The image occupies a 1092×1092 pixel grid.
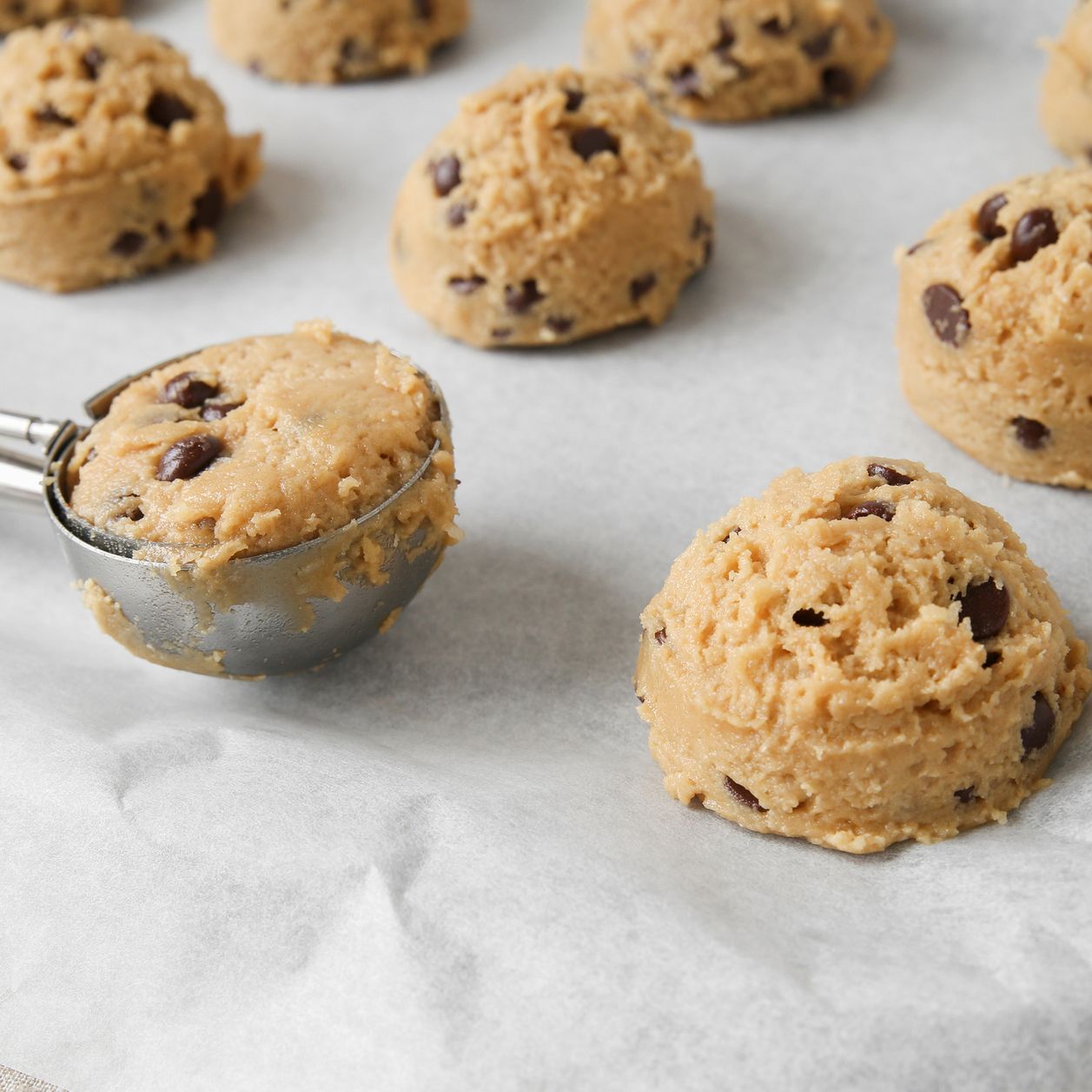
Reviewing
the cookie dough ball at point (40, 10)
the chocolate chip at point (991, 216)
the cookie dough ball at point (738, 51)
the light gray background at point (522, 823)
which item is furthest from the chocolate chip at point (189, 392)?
the cookie dough ball at point (40, 10)

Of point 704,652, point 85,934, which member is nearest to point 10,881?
point 85,934

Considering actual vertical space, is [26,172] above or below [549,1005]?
above

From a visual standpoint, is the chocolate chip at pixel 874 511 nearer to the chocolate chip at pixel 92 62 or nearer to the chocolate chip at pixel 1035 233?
the chocolate chip at pixel 1035 233

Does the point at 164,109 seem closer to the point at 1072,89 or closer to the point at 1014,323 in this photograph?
the point at 1014,323

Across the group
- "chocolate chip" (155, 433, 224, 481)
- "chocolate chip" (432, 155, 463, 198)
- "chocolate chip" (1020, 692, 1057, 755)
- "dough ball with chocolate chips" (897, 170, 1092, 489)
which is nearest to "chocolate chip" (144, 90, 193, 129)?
"chocolate chip" (432, 155, 463, 198)

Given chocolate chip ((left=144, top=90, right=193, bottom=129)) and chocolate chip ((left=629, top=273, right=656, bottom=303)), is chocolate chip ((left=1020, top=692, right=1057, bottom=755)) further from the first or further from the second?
chocolate chip ((left=144, top=90, right=193, bottom=129))

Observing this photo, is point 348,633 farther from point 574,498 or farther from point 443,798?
point 574,498
